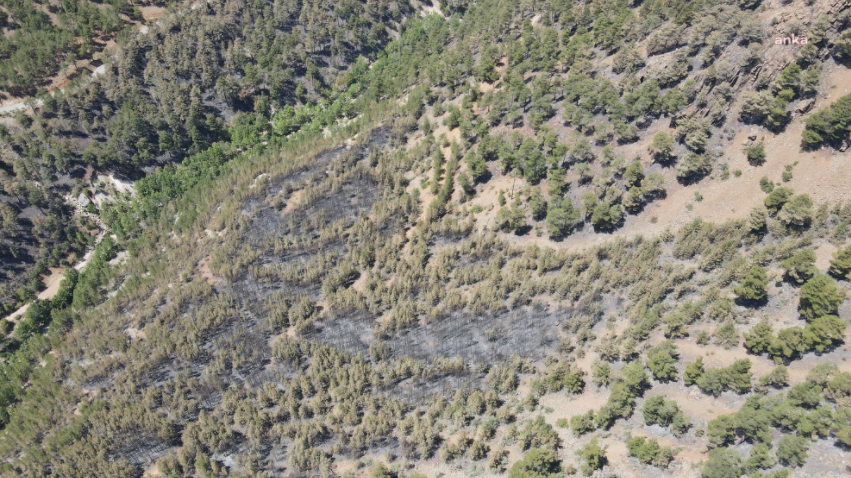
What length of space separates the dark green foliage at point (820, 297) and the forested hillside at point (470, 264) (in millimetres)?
414

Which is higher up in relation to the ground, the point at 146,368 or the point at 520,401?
the point at 146,368

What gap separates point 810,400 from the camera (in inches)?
2299

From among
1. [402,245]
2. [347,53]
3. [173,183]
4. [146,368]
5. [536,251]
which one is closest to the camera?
[146,368]

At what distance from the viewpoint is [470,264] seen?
92.7 metres

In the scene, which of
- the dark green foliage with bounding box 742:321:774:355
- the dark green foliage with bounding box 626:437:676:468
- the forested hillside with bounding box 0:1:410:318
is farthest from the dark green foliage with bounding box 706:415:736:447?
the forested hillside with bounding box 0:1:410:318

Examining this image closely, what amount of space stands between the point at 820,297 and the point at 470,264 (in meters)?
49.1

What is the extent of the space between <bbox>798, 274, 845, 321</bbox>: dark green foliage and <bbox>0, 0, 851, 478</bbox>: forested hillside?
41 cm

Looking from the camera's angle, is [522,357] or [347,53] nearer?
[522,357]

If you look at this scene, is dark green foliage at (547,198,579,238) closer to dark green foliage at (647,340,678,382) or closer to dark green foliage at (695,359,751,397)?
dark green foliage at (647,340,678,382)

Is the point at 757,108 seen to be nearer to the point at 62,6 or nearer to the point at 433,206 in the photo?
the point at 433,206

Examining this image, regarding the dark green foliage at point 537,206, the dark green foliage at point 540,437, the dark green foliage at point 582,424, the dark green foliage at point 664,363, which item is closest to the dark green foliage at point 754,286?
the dark green foliage at point 664,363

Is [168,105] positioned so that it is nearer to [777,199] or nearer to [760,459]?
[777,199]

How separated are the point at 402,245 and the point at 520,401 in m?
38.2

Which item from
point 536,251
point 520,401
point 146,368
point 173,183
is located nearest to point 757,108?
point 536,251
